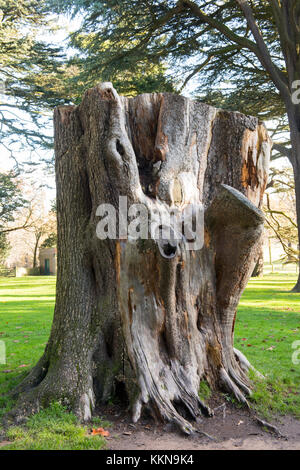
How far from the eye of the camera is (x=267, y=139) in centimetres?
517

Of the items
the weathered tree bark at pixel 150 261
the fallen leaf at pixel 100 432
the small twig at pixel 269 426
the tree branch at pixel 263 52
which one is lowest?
the small twig at pixel 269 426

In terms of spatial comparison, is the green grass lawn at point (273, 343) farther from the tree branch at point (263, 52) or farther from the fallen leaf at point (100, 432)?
the tree branch at point (263, 52)

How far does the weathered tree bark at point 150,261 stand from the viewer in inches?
166

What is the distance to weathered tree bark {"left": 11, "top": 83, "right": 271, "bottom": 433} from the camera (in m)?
4.22

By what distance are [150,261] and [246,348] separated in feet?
13.3

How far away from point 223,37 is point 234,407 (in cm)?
1475

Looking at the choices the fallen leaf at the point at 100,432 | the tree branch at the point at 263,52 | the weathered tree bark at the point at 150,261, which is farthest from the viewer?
the tree branch at the point at 263,52

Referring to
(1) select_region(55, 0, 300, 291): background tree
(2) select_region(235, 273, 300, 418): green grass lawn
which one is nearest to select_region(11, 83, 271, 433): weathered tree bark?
(2) select_region(235, 273, 300, 418): green grass lawn

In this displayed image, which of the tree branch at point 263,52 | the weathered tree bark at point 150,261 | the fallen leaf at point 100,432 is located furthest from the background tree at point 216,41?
the fallen leaf at point 100,432

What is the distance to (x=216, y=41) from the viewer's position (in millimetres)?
15875

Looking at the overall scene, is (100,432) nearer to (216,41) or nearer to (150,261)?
(150,261)

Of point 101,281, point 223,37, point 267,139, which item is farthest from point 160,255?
point 223,37

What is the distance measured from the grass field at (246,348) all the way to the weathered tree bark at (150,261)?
33 centimetres

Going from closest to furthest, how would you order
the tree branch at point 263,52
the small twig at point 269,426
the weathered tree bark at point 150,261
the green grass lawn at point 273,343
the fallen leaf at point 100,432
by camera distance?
the fallen leaf at point 100,432 → the small twig at point 269,426 → the weathered tree bark at point 150,261 → the green grass lawn at point 273,343 → the tree branch at point 263,52
